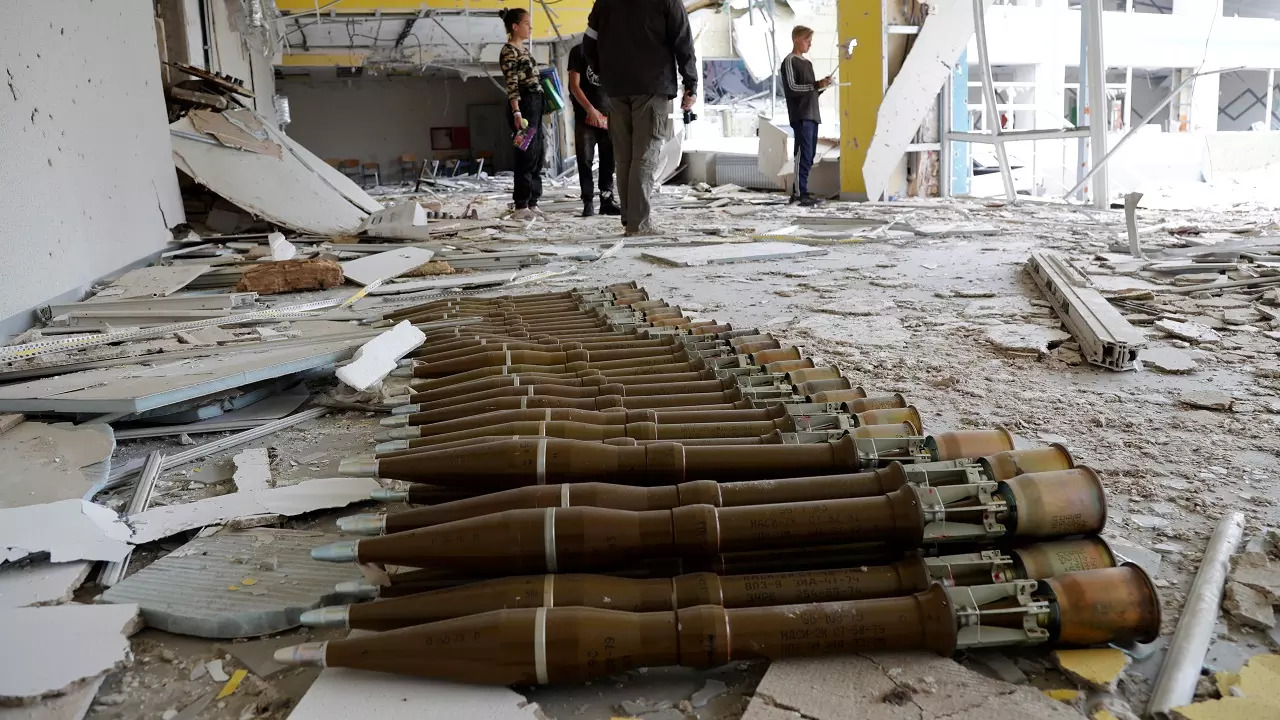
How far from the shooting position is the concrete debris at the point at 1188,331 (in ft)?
9.33

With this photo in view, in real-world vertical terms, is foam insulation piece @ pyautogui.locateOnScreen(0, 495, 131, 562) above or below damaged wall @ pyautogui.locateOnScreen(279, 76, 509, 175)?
below

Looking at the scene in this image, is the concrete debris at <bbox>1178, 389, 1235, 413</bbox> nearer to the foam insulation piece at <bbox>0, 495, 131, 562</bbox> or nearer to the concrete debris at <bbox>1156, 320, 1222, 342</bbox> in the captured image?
the concrete debris at <bbox>1156, 320, 1222, 342</bbox>

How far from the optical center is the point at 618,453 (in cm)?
156

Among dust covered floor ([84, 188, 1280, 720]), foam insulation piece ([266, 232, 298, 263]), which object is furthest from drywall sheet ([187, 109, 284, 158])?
dust covered floor ([84, 188, 1280, 720])

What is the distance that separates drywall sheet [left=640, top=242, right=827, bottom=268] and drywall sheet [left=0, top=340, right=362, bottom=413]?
2594mm

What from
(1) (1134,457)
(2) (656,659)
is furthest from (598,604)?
(1) (1134,457)

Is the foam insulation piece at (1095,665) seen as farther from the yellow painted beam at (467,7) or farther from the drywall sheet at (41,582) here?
the yellow painted beam at (467,7)

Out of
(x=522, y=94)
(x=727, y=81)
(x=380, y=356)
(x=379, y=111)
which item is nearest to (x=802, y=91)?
(x=522, y=94)

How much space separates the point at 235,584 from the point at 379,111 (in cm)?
2107

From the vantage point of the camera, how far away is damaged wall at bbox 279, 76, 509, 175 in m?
20.6

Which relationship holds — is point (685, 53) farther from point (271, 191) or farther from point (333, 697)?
point (333, 697)

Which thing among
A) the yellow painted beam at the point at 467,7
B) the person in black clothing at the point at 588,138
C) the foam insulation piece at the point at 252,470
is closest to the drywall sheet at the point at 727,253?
the person in black clothing at the point at 588,138

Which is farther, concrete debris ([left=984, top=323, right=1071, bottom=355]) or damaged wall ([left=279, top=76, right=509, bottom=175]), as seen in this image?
damaged wall ([left=279, top=76, right=509, bottom=175])

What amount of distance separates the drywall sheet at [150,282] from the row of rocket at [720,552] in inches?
125
